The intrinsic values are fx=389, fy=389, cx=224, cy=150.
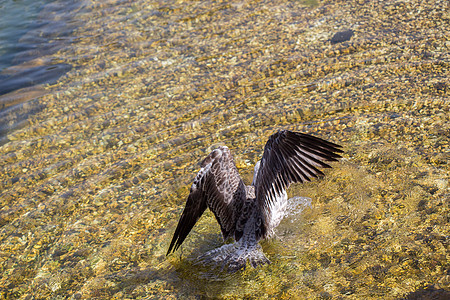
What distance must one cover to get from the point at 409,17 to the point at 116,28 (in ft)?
25.1

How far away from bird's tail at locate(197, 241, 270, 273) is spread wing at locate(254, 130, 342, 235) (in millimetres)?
891

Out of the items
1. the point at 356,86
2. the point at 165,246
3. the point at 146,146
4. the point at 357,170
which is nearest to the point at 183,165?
the point at 146,146

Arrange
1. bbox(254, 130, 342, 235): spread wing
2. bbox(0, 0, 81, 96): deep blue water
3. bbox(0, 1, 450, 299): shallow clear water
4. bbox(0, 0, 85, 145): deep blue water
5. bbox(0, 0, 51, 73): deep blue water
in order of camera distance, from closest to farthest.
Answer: bbox(254, 130, 342, 235): spread wing → bbox(0, 1, 450, 299): shallow clear water → bbox(0, 0, 85, 145): deep blue water → bbox(0, 0, 81, 96): deep blue water → bbox(0, 0, 51, 73): deep blue water

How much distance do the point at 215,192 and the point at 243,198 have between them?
0.41 meters

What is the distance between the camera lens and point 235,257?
4914 mm

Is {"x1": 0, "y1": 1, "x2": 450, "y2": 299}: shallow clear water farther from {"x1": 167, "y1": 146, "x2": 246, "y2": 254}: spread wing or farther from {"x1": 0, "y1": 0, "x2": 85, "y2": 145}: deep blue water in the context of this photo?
{"x1": 167, "y1": 146, "x2": 246, "y2": 254}: spread wing

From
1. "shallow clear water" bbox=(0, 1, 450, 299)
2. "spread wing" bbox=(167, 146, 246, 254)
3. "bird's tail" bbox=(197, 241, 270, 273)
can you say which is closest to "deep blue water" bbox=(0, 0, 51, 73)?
"shallow clear water" bbox=(0, 1, 450, 299)

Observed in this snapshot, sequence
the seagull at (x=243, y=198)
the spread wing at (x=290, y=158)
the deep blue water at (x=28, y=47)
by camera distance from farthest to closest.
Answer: the deep blue water at (x=28, y=47), the seagull at (x=243, y=198), the spread wing at (x=290, y=158)

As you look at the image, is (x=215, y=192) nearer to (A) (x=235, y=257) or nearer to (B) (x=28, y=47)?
(A) (x=235, y=257)

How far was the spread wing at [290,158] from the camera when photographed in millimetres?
4191

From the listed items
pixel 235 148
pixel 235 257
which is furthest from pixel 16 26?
pixel 235 257

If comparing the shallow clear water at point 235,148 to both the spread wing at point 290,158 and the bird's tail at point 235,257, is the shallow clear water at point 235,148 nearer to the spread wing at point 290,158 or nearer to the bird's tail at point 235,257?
the bird's tail at point 235,257

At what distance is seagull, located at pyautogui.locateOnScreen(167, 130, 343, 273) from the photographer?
170 inches

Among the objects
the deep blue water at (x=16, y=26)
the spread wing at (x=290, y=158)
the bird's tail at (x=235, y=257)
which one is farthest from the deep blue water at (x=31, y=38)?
the spread wing at (x=290, y=158)
